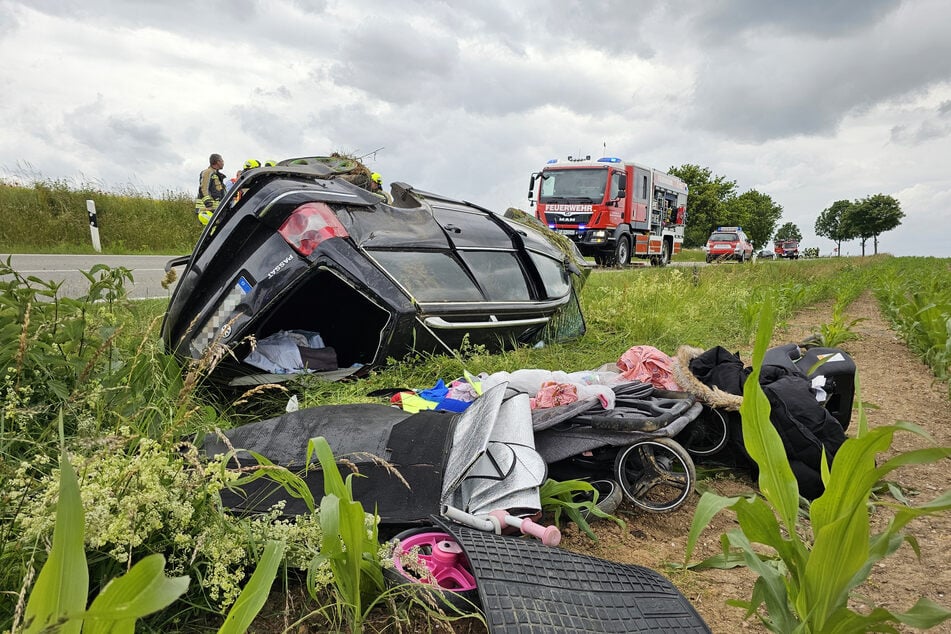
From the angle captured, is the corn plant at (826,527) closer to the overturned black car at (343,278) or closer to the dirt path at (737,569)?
the dirt path at (737,569)

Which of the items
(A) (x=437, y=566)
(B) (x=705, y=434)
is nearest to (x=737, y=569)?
(B) (x=705, y=434)

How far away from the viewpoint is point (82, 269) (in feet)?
21.3

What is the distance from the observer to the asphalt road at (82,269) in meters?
7.52

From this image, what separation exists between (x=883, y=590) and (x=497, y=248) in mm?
3101

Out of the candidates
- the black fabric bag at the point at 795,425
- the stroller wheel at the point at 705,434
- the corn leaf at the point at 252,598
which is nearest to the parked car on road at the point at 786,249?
the black fabric bag at the point at 795,425

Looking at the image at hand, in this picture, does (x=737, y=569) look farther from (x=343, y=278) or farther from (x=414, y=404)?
(x=343, y=278)

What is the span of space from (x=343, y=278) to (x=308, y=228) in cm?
34

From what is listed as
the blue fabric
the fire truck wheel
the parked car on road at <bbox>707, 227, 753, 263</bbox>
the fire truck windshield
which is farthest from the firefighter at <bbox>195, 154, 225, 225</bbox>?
the parked car on road at <bbox>707, 227, 753, 263</bbox>

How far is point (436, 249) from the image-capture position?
371cm

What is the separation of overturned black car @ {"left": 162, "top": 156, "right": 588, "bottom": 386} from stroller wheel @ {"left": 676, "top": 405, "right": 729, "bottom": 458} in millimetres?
1582

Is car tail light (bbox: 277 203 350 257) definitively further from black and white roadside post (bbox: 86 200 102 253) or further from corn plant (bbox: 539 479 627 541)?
black and white roadside post (bbox: 86 200 102 253)

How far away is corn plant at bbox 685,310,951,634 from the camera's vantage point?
117 centimetres

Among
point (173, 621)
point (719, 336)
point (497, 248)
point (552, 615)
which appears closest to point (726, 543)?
point (552, 615)

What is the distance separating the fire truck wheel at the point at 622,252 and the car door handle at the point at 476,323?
482 inches
